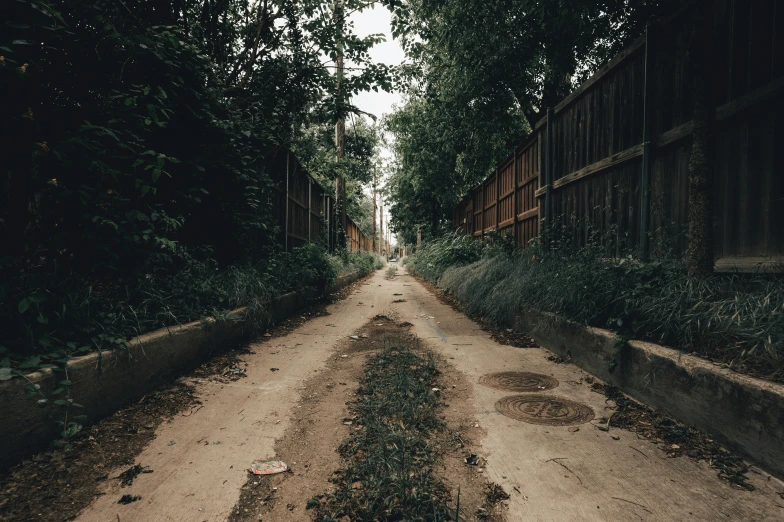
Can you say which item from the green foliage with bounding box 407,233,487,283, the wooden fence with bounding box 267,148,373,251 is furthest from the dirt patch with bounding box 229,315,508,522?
the green foliage with bounding box 407,233,487,283

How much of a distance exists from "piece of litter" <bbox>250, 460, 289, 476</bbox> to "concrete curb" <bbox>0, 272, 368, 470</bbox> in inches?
42.5

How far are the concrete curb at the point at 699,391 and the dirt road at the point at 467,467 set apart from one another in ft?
0.56

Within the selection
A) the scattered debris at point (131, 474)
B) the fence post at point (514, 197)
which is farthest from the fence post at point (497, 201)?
the scattered debris at point (131, 474)

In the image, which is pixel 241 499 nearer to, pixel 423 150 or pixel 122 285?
pixel 122 285

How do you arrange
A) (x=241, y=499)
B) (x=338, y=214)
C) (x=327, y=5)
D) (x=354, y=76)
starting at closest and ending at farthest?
(x=241, y=499) → (x=327, y=5) → (x=354, y=76) → (x=338, y=214)

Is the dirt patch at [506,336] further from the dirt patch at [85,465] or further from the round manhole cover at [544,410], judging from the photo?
the dirt patch at [85,465]

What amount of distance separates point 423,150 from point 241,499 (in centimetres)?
1125

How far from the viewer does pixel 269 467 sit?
77.2 inches

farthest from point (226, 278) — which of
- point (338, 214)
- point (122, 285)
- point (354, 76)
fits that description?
point (338, 214)

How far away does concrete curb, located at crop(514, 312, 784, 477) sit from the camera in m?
1.77

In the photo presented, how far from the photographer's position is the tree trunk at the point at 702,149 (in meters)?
2.82

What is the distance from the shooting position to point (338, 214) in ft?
53.4

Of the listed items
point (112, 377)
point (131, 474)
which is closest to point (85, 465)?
A: point (131, 474)

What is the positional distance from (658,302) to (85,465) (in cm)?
368
